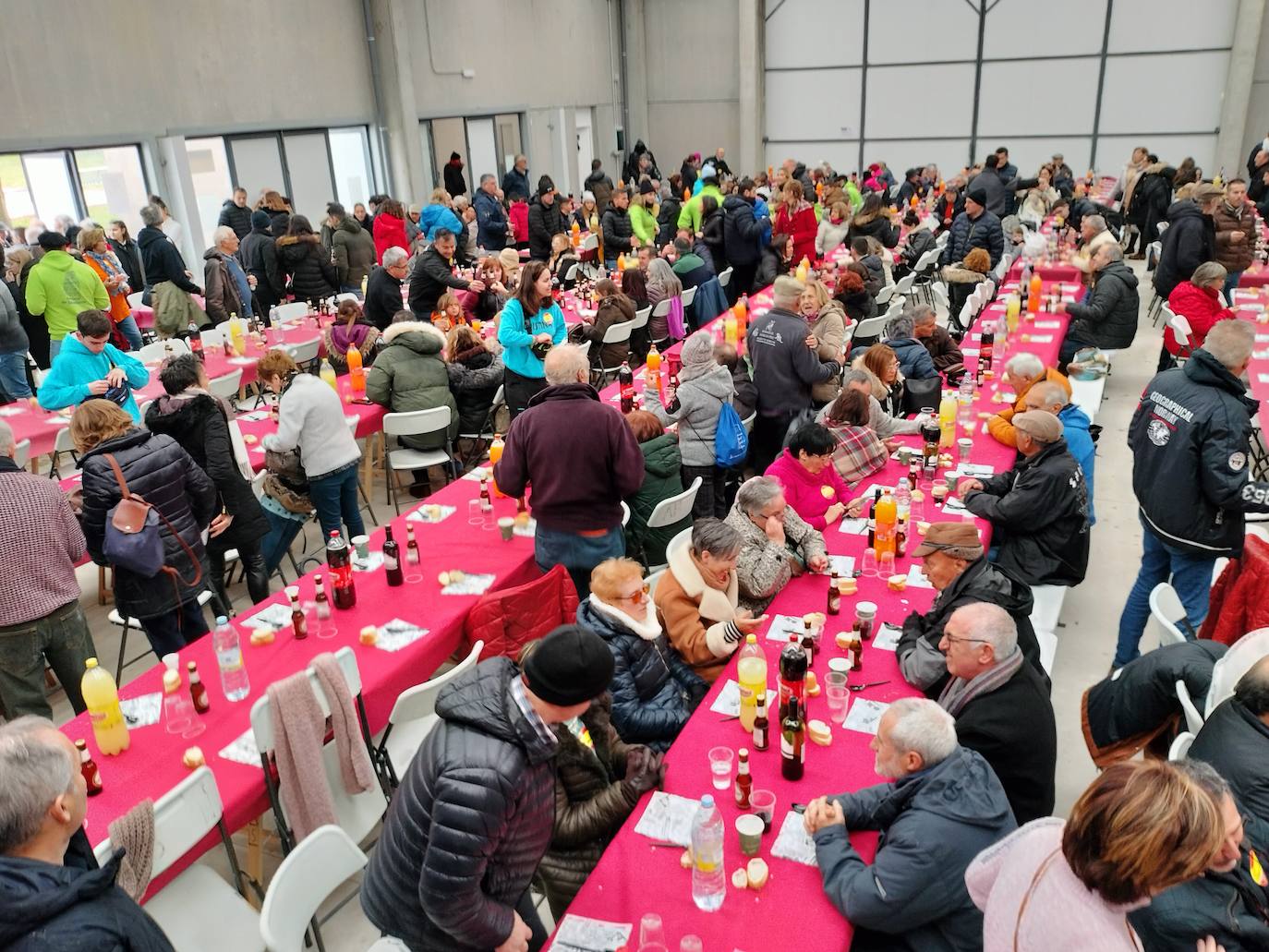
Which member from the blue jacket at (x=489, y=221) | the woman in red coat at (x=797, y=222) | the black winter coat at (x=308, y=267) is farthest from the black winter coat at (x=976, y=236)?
the black winter coat at (x=308, y=267)

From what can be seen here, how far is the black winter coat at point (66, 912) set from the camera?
5.93 ft

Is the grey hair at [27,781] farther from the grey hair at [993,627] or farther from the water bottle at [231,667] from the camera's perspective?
the grey hair at [993,627]

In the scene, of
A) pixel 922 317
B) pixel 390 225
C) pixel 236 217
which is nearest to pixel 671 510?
pixel 922 317

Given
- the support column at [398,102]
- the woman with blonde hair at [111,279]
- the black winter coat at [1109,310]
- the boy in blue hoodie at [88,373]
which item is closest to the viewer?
the boy in blue hoodie at [88,373]

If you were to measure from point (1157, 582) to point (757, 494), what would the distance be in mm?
2343

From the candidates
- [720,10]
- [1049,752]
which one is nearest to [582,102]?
[720,10]

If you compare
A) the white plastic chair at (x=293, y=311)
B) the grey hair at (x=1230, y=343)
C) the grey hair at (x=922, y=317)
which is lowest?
the white plastic chair at (x=293, y=311)

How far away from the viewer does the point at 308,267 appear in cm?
983

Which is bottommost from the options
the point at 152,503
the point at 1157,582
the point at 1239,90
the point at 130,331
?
the point at 1157,582

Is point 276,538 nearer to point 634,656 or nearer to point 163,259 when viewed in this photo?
point 634,656

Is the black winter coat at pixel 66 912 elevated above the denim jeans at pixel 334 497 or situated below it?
above

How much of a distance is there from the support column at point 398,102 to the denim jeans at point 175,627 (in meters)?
12.2

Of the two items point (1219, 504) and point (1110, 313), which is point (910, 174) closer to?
point (1110, 313)

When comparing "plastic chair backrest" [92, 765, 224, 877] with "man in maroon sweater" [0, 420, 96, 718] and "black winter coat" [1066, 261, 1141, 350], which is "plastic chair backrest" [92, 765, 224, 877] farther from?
"black winter coat" [1066, 261, 1141, 350]
